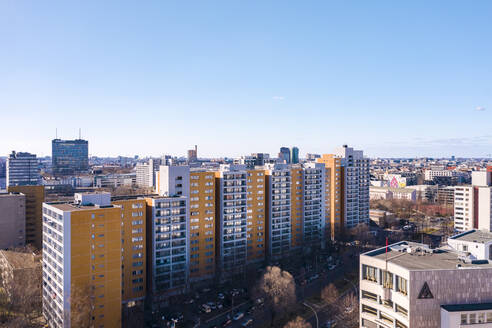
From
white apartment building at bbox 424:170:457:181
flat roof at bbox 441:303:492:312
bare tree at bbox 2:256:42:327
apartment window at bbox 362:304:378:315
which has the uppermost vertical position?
white apartment building at bbox 424:170:457:181

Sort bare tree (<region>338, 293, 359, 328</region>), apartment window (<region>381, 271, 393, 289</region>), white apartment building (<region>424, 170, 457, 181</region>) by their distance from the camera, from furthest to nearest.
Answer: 1. white apartment building (<region>424, 170, 457, 181</region>)
2. bare tree (<region>338, 293, 359, 328</region>)
3. apartment window (<region>381, 271, 393, 289</region>)

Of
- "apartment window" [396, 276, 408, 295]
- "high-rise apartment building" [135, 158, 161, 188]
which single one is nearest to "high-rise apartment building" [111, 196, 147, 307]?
"apartment window" [396, 276, 408, 295]

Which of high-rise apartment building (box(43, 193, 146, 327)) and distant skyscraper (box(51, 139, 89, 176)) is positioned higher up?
distant skyscraper (box(51, 139, 89, 176))

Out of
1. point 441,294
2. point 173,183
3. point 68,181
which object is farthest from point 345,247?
point 68,181

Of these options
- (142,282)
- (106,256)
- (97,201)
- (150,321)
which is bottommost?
(150,321)

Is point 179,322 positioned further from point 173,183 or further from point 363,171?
point 363,171

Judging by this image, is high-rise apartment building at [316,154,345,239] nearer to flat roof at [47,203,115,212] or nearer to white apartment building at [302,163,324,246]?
white apartment building at [302,163,324,246]

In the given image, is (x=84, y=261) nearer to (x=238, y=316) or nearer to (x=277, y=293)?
(x=238, y=316)
